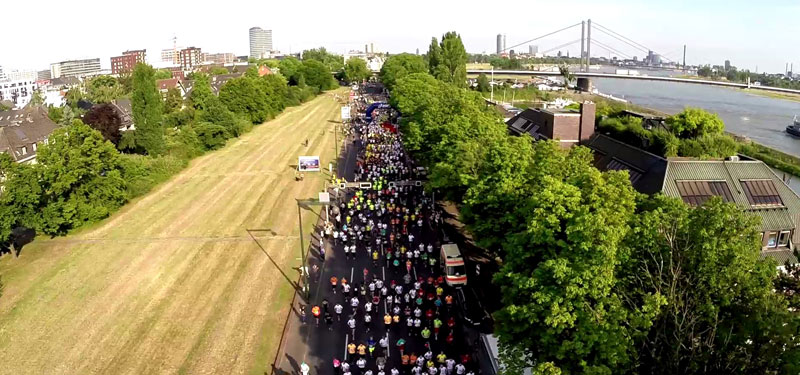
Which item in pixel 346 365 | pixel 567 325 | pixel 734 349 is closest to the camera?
pixel 734 349

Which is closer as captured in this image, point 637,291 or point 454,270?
point 637,291

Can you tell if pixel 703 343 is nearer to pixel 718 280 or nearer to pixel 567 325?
pixel 718 280

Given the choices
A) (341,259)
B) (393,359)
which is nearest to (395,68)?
(341,259)

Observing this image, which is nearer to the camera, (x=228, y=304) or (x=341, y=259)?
(x=228, y=304)

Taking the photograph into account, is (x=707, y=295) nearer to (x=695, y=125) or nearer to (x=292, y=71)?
(x=695, y=125)

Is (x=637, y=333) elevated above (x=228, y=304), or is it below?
above

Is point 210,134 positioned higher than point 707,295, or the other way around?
point 210,134

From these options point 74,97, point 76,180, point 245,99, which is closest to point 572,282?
point 76,180
